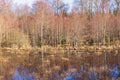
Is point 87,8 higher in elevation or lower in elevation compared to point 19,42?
higher

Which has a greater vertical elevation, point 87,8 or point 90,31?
point 87,8

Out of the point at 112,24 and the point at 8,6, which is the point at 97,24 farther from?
the point at 8,6

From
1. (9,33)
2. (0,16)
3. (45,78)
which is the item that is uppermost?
(0,16)

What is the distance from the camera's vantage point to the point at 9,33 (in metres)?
42.8

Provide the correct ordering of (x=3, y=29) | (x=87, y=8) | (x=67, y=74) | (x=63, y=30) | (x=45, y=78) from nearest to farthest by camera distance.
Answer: (x=45, y=78)
(x=67, y=74)
(x=3, y=29)
(x=63, y=30)
(x=87, y=8)

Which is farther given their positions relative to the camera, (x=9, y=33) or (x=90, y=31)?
(x=90, y=31)

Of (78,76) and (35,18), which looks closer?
(78,76)

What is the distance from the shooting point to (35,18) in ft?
151

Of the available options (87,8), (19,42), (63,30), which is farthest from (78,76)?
(87,8)

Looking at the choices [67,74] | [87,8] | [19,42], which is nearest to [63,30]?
[19,42]

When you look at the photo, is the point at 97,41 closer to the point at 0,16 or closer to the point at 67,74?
the point at 0,16

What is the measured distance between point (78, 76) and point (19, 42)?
87.9 feet

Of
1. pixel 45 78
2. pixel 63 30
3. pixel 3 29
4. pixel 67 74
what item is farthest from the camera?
pixel 63 30

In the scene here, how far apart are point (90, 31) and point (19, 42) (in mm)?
12256
